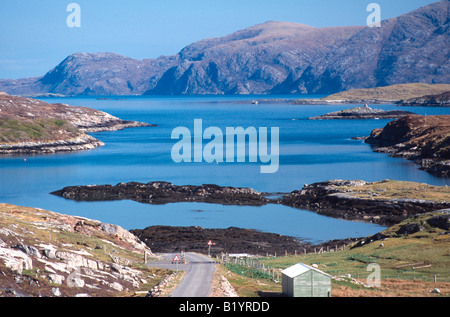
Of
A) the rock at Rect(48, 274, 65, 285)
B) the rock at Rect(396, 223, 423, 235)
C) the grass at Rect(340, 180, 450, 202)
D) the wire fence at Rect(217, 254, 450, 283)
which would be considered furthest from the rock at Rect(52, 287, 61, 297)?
the grass at Rect(340, 180, 450, 202)

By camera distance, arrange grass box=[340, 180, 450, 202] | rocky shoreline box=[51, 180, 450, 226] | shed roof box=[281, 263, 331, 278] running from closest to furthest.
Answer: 1. shed roof box=[281, 263, 331, 278]
2. rocky shoreline box=[51, 180, 450, 226]
3. grass box=[340, 180, 450, 202]

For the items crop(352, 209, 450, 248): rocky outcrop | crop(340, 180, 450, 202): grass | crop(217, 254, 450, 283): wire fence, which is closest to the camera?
crop(217, 254, 450, 283): wire fence

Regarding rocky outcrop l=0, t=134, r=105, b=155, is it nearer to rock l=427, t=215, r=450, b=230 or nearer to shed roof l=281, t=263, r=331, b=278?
rock l=427, t=215, r=450, b=230

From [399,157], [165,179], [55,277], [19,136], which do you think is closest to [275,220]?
[165,179]

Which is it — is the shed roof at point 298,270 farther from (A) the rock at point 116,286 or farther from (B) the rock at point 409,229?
(B) the rock at point 409,229

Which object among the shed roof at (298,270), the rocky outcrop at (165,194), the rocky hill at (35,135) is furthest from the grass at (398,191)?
the rocky hill at (35,135)

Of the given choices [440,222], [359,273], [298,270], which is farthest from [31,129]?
[298,270]
